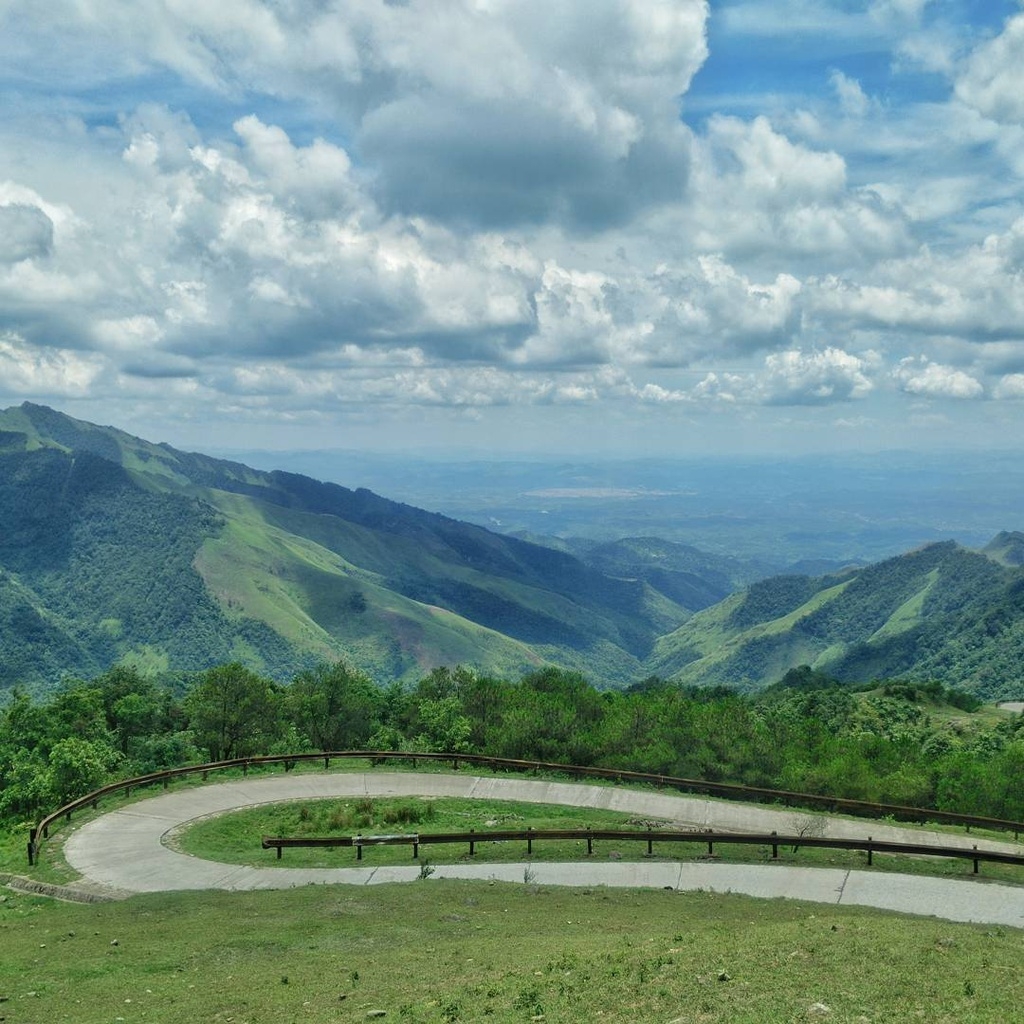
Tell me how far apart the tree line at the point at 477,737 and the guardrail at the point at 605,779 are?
3864 mm

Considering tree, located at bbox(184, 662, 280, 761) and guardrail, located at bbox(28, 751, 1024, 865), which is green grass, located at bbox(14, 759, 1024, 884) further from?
tree, located at bbox(184, 662, 280, 761)

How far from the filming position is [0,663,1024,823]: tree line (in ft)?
152

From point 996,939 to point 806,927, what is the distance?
4.15 m

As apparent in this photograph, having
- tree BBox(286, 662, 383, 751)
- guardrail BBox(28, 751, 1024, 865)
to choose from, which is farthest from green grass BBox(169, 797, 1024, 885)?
tree BBox(286, 662, 383, 751)

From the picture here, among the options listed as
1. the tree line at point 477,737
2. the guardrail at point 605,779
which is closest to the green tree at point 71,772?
the tree line at point 477,737

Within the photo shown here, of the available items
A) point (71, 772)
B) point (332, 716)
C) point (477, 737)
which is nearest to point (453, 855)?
point (71, 772)

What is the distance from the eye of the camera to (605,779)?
1726 inches

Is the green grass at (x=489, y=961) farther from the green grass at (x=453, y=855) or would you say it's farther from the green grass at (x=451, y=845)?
the green grass at (x=451, y=845)

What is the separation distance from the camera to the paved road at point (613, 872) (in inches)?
1005

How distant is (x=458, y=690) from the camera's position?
70375 millimetres

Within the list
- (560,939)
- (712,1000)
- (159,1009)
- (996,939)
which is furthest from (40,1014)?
(996,939)

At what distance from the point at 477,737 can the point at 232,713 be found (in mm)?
18921

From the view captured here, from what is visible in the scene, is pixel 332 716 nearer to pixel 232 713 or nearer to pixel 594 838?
pixel 232 713

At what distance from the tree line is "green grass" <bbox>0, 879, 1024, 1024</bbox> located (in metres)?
22.3
